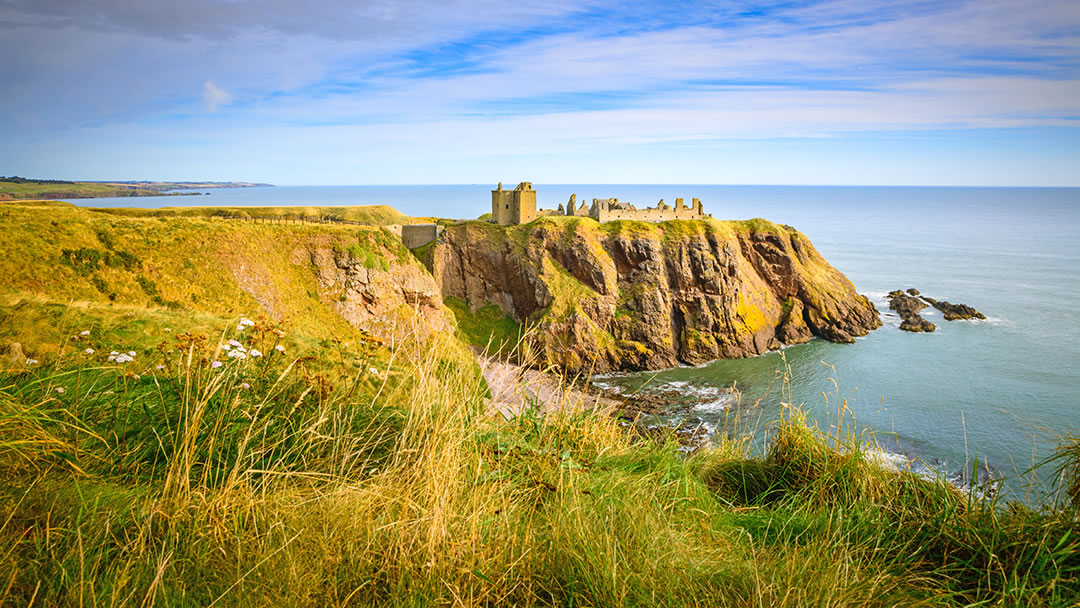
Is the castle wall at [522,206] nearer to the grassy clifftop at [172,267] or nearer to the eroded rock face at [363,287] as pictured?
the eroded rock face at [363,287]

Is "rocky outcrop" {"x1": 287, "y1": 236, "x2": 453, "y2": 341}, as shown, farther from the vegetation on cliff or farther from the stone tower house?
the vegetation on cliff

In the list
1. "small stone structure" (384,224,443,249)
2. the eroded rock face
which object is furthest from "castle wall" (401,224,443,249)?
the eroded rock face

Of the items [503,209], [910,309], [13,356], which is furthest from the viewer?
[910,309]

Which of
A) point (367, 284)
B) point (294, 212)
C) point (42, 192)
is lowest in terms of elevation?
point (367, 284)

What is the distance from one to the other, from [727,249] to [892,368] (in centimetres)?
1927

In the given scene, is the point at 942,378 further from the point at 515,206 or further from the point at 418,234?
the point at 418,234

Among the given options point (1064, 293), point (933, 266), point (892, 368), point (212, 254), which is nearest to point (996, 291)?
point (1064, 293)

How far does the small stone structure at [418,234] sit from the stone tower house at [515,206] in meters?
7.11

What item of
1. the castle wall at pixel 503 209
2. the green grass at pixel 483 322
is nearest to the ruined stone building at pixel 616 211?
the castle wall at pixel 503 209

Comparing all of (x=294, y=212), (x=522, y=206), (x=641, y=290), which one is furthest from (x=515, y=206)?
(x=294, y=212)

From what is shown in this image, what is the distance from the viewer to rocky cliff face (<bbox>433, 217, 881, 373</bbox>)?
5425 cm

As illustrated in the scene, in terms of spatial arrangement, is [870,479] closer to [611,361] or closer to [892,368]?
[611,361]

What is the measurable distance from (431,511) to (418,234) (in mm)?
57088

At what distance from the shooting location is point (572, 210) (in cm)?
6494
